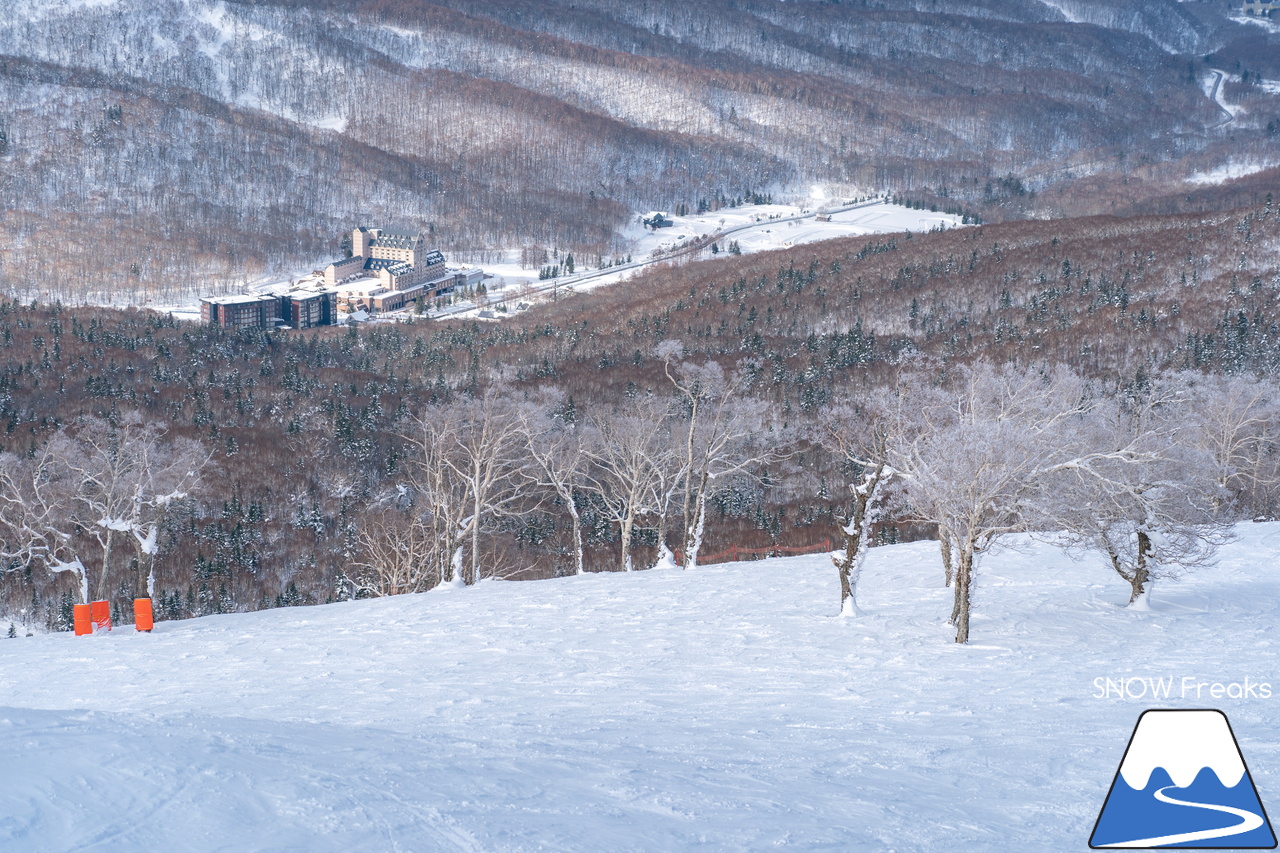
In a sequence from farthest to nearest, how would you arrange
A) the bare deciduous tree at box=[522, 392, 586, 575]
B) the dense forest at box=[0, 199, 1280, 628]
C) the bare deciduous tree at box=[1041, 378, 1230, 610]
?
the dense forest at box=[0, 199, 1280, 628], the bare deciduous tree at box=[522, 392, 586, 575], the bare deciduous tree at box=[1041, 378, 1230, 610]

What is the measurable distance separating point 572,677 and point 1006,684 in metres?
7.25

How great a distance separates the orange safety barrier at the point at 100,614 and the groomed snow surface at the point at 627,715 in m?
0.81

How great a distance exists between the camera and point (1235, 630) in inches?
897

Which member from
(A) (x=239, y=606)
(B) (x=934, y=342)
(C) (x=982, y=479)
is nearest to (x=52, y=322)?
(A) (x=239, y=606)

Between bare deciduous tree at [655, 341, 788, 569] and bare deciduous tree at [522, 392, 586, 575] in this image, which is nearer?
bare deciduous tree at [655, 341, 788, 569]

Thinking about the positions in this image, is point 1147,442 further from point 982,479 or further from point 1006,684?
point 1006,684

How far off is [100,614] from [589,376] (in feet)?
281

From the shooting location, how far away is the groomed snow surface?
10203 mm

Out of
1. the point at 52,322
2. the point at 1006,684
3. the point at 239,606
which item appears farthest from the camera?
the point at 52,322

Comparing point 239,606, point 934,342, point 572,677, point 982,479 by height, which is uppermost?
point 934,342

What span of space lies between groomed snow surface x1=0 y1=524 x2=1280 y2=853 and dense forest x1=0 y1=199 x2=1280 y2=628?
10.2 m

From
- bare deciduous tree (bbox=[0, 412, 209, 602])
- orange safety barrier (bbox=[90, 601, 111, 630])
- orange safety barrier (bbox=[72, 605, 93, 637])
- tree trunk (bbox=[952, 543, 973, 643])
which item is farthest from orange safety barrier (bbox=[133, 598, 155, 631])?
tree trunk (bbox=[952, 543, 973, 643])

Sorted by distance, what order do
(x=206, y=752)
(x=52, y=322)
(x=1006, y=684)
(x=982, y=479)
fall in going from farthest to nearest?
(x=52, y=322) → (x=982, y=479) → (x=1006, y=684) → (x=206, y=752)

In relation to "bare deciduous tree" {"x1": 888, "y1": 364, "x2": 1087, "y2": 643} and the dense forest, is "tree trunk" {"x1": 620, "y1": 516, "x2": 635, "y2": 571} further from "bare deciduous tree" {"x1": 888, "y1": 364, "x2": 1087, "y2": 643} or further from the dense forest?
"bare deciduous tree" {"x1": 888, "y1": 364, "x2": 1087, "y2": 643}
